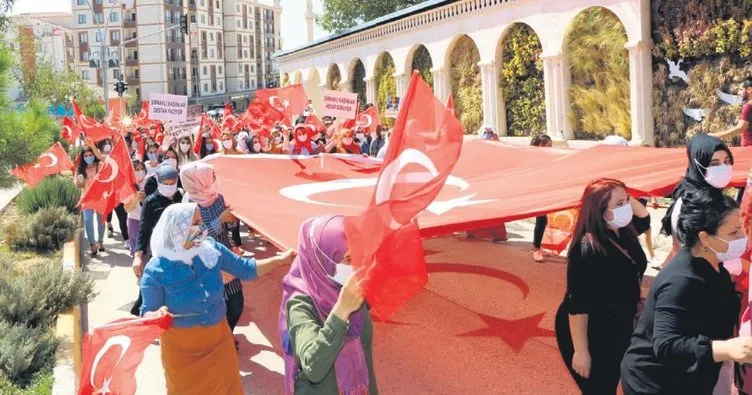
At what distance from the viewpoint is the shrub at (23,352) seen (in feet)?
20.7

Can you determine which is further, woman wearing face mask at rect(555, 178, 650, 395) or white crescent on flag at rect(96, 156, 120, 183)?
white crescent on flag at rect(96, 156, 120, 183)

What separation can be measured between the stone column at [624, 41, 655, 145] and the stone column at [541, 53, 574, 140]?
7.85 feet

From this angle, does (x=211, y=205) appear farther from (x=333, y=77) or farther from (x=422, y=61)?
(x=333, y=77)

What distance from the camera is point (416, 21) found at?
26.2 m

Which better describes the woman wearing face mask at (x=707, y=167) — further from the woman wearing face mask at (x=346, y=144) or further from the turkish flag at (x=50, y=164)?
the turkish flag at (x=50, y=164)

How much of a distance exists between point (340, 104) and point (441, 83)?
776 cm

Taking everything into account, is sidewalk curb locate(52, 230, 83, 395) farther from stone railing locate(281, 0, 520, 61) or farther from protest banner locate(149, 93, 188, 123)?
stone railing locate(281, 0, 520, 61)

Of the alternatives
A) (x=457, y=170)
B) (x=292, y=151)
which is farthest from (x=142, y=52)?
(x=457, y=170)

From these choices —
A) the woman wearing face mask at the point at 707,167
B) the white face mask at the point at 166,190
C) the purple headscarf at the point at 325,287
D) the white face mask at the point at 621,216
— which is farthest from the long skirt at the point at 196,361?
the woman wearing face mask at the point at 707,167

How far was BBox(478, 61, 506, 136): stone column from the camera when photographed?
2161cm

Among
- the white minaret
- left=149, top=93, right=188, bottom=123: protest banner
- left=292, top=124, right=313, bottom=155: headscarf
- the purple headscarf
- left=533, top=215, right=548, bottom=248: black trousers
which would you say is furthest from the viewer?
the white minaret

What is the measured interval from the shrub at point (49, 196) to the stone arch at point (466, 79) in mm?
11690

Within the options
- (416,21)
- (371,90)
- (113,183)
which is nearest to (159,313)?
(113,183)

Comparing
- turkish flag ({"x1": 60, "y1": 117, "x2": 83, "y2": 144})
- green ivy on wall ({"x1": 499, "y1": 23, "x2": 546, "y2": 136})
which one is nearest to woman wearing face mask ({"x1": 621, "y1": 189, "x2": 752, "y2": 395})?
green ivy on wall ({"x1": 499, "y1": 23, "x2": 546, "y2": 136})
